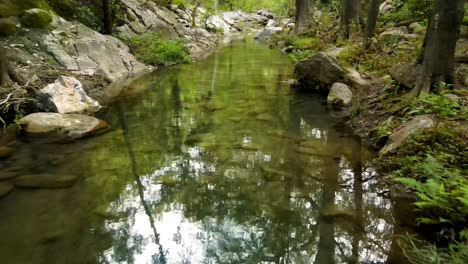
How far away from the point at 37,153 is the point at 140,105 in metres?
3.91

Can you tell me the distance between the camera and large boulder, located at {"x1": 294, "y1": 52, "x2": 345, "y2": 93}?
9.95 m

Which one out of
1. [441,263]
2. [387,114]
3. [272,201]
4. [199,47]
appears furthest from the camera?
[199,47]

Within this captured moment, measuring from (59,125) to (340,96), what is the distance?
659cm

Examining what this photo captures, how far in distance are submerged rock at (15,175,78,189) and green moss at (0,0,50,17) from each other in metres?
8.78

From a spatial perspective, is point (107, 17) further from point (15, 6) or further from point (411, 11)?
point (411, 11)

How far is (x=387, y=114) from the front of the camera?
23.3ft

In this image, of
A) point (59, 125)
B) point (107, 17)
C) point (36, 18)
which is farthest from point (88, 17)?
point (59, 125)

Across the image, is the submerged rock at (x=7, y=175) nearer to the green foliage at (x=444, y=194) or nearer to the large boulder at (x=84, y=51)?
the green foliage at (x=444, y=194)

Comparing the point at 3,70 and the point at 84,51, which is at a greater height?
the point at 84,51

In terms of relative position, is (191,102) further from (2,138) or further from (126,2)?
(126,2)

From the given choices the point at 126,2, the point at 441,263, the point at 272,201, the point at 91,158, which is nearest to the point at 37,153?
the point at 91,158

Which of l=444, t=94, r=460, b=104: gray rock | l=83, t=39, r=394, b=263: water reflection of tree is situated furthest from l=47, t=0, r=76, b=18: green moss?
l=444, t=94, r=460, b=104: gray rock

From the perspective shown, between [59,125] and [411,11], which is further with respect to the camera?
[411,11]

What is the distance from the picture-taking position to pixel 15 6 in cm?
1218
